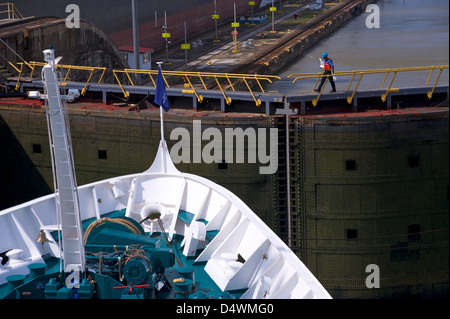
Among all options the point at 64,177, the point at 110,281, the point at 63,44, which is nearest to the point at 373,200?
the point at 110,281

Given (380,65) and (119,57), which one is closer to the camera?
(119,57)

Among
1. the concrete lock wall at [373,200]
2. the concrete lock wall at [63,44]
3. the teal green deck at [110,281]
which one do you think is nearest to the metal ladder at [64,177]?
the teal green deck at [110,281]

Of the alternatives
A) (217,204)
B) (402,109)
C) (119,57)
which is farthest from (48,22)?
(217,204)

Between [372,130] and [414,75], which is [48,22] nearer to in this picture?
[372,130]

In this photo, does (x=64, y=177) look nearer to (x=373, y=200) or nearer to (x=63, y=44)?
(x=373, y=200)

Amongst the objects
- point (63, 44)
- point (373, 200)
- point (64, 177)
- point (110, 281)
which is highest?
point (63, 44)

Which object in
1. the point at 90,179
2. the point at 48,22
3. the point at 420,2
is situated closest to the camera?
the point at 90,179

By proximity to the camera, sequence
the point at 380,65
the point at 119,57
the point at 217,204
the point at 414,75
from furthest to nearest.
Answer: the point at 380,65 < the point at 414,75 < the point at 119,57 < the point at 217,204
